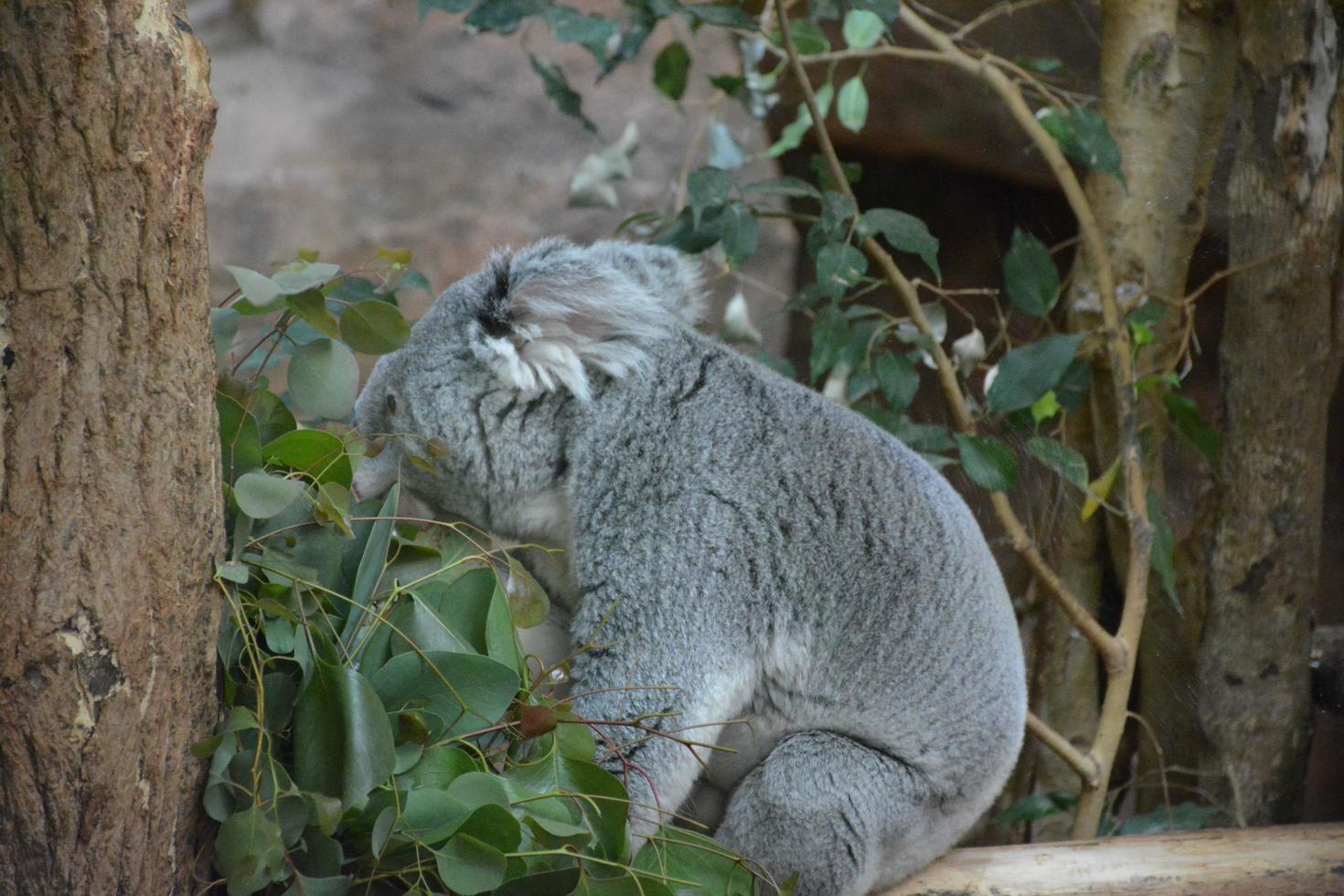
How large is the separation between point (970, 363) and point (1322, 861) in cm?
142

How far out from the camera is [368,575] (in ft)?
5.38

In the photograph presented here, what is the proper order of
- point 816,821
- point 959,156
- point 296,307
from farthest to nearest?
point 959,156 → point 816,821 → point 296,307

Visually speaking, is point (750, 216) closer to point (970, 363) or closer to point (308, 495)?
point (970, 363)

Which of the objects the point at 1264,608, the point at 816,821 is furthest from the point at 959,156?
the point at 816,821

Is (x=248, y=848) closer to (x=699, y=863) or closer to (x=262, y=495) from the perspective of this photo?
(x=262, y=495)

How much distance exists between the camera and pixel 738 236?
2.86 m

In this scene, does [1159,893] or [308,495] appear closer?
[308,495]

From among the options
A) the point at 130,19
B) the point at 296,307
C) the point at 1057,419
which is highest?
the point at 130,19

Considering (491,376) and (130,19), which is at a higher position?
(130,19)

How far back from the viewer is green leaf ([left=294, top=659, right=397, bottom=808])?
1.39m

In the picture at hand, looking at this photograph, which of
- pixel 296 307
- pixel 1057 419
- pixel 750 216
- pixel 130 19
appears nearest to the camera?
pixel 130 19

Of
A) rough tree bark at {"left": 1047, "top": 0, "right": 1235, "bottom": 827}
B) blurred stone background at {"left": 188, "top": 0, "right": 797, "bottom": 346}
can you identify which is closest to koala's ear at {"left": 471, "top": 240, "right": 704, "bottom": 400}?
rough tree bark at {"left": 1047, "top": 0, "right": 1235, "bottom": 827}

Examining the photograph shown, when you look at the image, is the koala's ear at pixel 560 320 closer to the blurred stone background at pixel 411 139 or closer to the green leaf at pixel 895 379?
the green leaf at pixel 895 379

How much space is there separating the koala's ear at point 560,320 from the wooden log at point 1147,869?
1140 millimetres
